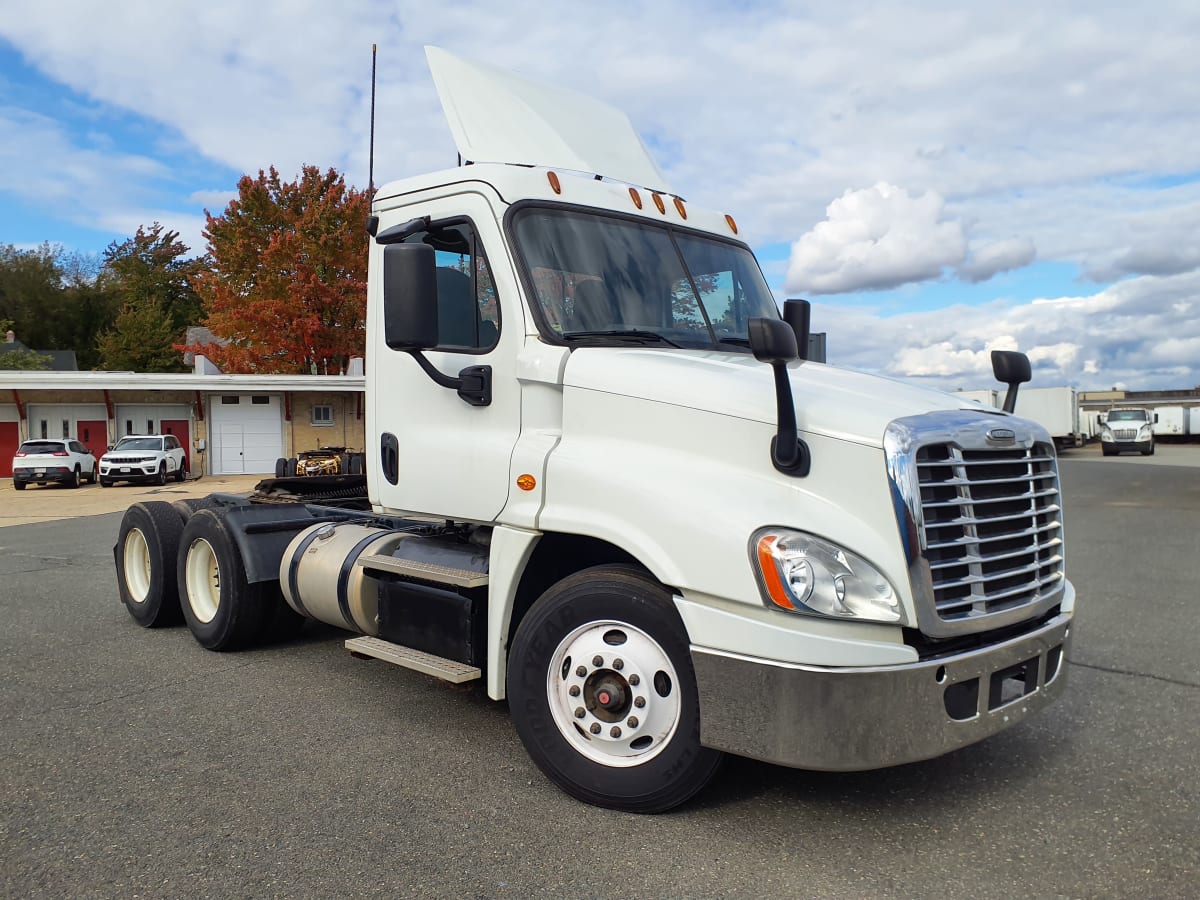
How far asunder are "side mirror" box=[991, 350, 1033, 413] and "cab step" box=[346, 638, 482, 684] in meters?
2.93

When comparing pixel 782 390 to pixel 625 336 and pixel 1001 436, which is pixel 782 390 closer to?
pixel 1001 436

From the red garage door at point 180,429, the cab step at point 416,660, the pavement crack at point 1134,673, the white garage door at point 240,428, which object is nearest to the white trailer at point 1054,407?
the white garage door at point 240,428

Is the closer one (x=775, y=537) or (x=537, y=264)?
(x=775, y=537)

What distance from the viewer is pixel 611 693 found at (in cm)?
373

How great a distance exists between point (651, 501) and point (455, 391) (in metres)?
1.39

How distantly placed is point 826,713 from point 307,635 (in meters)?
4.76

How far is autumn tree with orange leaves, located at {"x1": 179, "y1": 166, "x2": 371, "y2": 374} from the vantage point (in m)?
32.9

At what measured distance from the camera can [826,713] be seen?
10.8ft

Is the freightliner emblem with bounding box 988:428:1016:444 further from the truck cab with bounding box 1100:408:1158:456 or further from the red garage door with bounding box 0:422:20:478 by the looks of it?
the truck cab with bounding box 1100:408:1158:456

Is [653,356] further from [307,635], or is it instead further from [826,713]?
[307,635]

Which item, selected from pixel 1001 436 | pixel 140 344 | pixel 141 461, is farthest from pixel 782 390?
pixel 140 344

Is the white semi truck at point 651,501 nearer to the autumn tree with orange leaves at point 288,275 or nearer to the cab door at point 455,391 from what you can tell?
the cab door at point 455,391

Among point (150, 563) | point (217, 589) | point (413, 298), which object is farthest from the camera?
point (150, 563)

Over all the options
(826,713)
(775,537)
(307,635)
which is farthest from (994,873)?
(307,635)
